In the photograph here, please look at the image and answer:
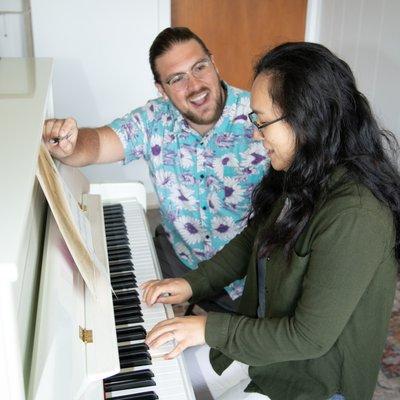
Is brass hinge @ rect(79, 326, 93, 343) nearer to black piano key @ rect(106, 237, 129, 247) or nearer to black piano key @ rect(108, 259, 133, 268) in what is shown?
black piano key @ rect(108, 259, 133, 268)

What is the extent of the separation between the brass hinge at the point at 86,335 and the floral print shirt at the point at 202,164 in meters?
0.85

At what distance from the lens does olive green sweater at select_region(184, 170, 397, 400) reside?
1061mm

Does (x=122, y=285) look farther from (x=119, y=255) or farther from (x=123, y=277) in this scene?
(x=119, y=255)

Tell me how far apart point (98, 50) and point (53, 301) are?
2615 mm

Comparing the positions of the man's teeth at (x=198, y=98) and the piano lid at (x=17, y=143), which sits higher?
the piano lid at (x=17, y=143)

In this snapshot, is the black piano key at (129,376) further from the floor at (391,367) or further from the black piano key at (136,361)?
the floor at (391,367)

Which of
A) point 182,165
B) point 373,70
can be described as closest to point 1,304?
point 182,165

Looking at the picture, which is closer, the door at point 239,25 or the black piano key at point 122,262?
the black piano key at point 122,262

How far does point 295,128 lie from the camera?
1105 mm

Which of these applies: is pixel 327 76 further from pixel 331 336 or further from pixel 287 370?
pixel 287 370

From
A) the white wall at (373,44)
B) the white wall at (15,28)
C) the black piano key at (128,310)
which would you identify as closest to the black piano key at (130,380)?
the black piano key at (128,310)

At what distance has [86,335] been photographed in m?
1.14

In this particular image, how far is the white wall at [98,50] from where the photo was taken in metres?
3.27

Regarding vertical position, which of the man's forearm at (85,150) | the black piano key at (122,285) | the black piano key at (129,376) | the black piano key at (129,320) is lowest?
the black piano key at (129,376)
